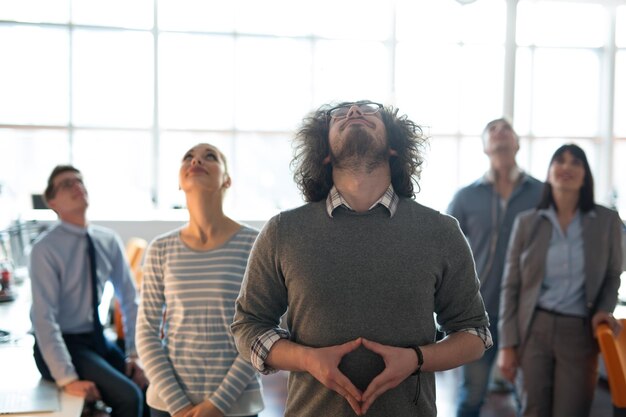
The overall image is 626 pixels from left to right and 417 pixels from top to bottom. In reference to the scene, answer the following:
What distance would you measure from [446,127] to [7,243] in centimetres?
580

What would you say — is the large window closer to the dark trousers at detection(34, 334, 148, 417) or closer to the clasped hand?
the dark trousers at detection(34, 334, 148, 417)

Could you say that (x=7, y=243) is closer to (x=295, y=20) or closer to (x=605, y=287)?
(x=605, y=287)

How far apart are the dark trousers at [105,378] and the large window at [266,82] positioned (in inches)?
204

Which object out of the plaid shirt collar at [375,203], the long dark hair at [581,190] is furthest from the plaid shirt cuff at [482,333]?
the long dark hair at [581,190]

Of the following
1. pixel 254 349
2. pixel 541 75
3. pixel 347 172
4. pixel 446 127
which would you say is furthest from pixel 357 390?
pixel 541 75

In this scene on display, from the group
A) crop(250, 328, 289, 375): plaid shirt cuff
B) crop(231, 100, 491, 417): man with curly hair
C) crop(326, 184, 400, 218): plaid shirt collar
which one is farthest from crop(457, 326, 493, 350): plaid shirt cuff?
crop(250, 328, 289, 375): plaid shirt cuff

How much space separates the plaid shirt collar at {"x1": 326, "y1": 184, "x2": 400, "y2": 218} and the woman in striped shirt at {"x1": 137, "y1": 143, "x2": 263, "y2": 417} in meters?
0.72

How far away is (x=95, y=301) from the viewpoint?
10.3 feet

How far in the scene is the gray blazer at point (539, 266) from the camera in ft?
10.2

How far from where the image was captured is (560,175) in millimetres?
3221

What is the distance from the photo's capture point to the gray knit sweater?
161 cm

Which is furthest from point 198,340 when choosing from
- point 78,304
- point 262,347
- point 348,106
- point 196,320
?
point 78,304

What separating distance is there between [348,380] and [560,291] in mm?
1863

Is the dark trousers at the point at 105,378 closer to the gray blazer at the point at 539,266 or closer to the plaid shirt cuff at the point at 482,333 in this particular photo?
the gray blazer at the point at 539,266
